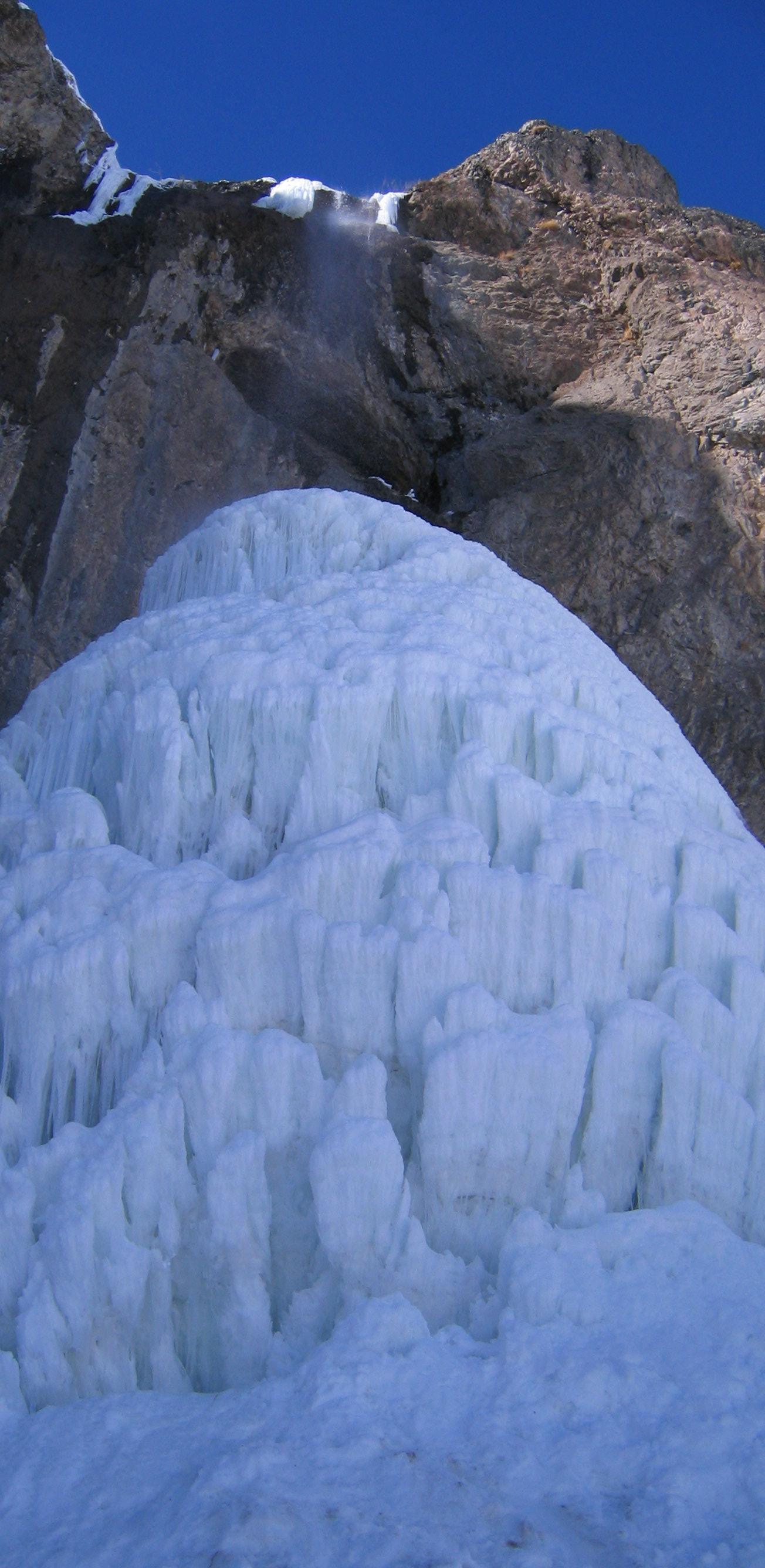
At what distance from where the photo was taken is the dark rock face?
39.0 ft

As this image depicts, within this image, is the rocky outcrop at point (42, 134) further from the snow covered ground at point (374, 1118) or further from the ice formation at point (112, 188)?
the snow covered ground at point (374, 1118)

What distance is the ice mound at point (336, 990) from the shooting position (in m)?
4.04

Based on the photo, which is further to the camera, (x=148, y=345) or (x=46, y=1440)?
(x=148, y=345)

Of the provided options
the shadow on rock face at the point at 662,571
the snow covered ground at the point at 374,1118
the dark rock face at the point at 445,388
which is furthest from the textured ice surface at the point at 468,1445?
the dark rock face at the point at 445,388

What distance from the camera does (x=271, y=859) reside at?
17.5ft

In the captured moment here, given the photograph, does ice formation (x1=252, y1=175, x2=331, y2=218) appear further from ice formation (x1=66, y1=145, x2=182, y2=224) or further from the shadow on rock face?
the shadow on rock face

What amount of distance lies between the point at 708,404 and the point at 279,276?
528 cm

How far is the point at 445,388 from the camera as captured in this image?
13.4 metres

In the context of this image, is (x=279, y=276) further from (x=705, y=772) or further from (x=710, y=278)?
(x=705, y=772)

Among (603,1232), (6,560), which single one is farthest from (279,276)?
(603,1232)

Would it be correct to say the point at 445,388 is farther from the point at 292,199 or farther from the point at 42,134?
the point at 42,134

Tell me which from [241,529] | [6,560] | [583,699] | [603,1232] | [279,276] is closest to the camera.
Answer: [603,1232]

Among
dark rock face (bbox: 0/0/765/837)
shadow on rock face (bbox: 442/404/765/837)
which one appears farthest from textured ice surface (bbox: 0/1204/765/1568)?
dark rock face (bbox: 0/0/765/837)

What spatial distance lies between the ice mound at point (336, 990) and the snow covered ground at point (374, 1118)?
2cm
